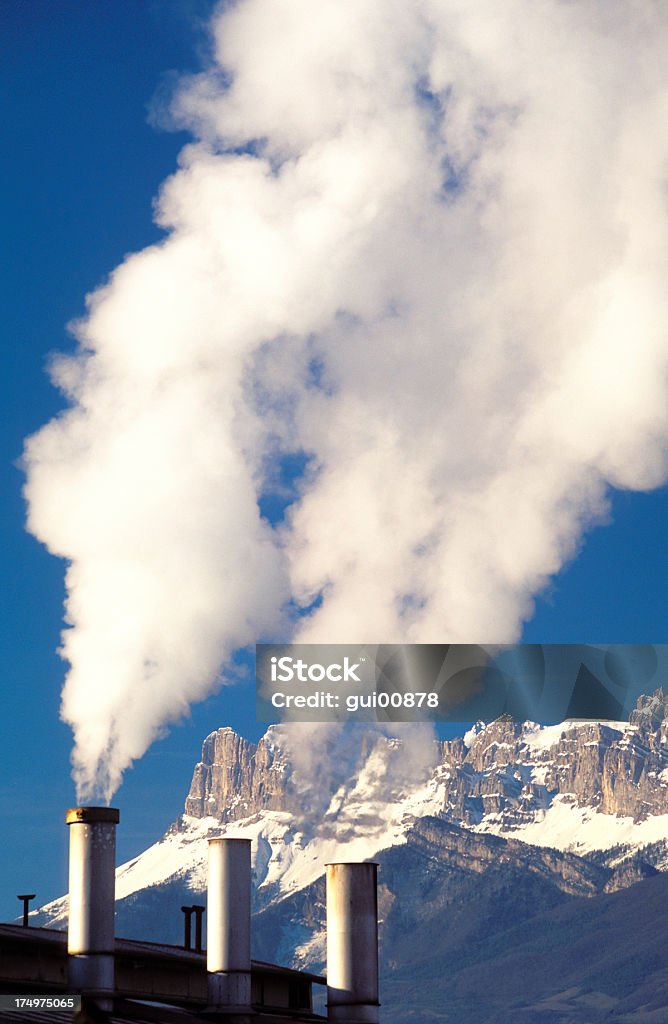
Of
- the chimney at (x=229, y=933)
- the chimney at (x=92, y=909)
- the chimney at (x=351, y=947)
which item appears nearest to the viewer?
the chimney at (x=92, y=909)

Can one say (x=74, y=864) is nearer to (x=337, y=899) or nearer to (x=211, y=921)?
(x=211, y=921)

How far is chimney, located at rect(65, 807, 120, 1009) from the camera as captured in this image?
47.9 meters

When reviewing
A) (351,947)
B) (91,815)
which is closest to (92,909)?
(91,815)

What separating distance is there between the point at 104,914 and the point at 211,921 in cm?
650

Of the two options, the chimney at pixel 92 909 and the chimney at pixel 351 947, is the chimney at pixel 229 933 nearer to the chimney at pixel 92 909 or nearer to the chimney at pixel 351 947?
the chimney at pixel 351 947

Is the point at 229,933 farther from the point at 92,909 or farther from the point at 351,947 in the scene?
the point at 92,909

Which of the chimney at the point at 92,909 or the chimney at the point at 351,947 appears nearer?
the chimney at the point at 92,909

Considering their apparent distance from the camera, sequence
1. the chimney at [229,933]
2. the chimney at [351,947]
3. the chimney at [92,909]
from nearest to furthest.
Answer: the chimney at [92,909]
the chimney at [229,933]
the chimney at [351,947]

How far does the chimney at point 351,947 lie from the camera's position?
54.3 meters

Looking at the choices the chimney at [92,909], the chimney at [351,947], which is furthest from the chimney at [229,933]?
the chimney at [92,909]

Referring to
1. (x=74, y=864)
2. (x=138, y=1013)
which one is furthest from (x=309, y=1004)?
(x=74, y=864)

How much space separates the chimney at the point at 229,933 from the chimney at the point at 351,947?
9.21ft

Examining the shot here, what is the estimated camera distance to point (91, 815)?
48.5 metres

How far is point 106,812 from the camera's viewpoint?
48844 millimetres
